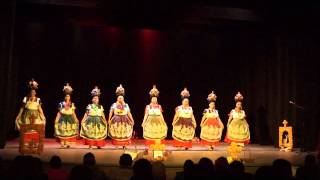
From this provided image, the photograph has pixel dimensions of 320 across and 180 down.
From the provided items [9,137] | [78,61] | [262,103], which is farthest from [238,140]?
[9,137]

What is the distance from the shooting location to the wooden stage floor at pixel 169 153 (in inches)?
306

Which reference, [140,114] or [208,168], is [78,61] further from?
→ [208,168]

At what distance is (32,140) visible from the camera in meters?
8.17

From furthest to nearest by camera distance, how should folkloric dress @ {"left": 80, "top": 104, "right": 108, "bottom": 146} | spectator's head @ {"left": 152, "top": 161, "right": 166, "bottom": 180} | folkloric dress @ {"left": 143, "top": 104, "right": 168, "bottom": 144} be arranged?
folkloric dress @ {"left": 143, "top": 104, "right": 168, "bottom": 144} → folkloric dress @ {"left": 80, "top": 104, "right": 108, "bottom": 146} → spectator's head @ {"left": 152, "top": 161, "right": 166, "bottom": 180}

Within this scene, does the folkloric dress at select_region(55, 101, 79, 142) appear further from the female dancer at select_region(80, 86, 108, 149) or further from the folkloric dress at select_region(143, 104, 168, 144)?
the folkloric dress at select_region(143, 104, 168, 144)

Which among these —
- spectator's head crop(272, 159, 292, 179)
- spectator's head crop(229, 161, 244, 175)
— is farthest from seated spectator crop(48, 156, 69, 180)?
spectator's head crop(272, 159, 292, 179)

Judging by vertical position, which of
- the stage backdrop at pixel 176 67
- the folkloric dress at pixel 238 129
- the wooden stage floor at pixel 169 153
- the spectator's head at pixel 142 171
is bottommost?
the wooden stage floor at pixel 169 153

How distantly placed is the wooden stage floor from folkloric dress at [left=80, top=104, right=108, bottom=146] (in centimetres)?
21

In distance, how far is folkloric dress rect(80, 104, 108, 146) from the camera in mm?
9172

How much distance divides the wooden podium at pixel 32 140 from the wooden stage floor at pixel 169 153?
0.16 m

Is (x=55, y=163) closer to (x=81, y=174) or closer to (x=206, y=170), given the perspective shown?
(x=81, y=174)

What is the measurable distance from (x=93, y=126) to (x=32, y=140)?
1.38 m

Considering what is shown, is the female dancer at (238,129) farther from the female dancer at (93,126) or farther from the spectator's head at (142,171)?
the spectator's head at (142,171)

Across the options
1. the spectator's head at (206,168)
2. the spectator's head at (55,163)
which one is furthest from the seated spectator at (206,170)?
the spectator's head at (55,163)
